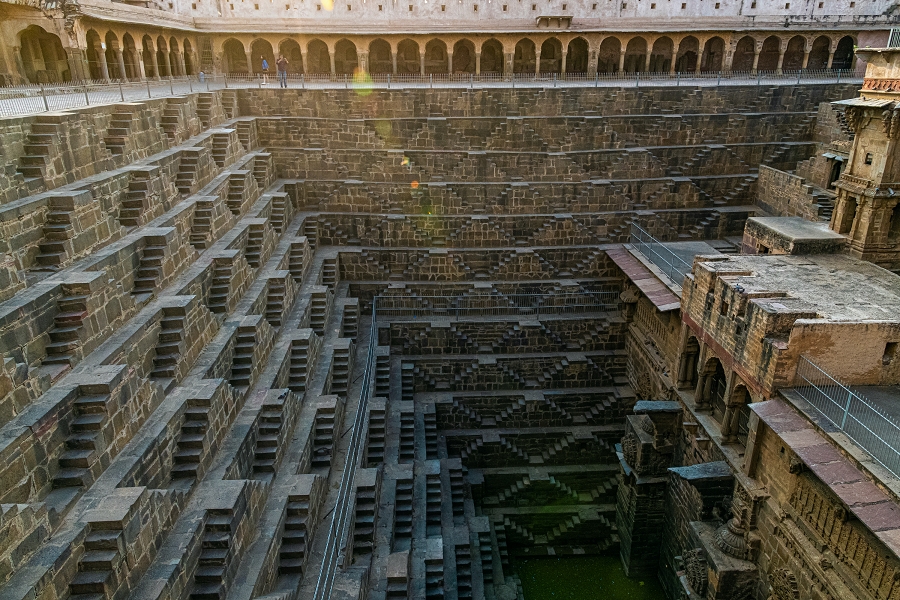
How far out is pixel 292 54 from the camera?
112 feet

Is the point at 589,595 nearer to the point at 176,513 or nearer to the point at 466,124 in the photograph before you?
the point at 176,513

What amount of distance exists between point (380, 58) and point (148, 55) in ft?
39.1

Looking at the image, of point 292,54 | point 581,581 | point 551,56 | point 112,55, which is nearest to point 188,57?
point 112,55

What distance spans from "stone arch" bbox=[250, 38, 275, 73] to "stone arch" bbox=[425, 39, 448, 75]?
8.39 meters

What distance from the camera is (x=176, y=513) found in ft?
30.4

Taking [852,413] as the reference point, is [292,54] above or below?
above

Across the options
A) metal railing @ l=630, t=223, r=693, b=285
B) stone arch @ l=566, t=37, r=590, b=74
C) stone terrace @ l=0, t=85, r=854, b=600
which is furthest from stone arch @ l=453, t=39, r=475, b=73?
metal railing @ l=630, t=223, r=693, b=285

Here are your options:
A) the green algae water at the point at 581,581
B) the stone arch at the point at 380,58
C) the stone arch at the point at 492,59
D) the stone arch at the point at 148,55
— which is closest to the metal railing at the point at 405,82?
the stone arch at the point at 148,55

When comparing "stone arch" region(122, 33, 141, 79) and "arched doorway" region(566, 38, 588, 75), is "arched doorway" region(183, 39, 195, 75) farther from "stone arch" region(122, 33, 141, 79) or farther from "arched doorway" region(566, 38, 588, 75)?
"arched doorway" region(566, 38, 588, 75)

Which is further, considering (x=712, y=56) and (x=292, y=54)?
(x=712, y=56)

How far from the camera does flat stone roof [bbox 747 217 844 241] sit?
49.7 ft

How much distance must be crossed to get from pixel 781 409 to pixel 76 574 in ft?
36.6

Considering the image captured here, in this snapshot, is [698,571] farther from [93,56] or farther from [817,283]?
[93,56]

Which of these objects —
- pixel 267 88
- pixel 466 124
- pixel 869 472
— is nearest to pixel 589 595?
pixel 869 472
